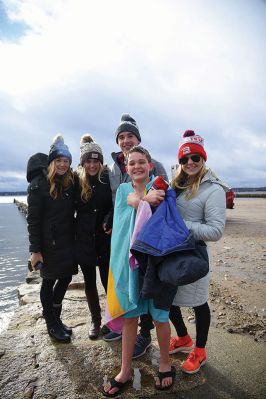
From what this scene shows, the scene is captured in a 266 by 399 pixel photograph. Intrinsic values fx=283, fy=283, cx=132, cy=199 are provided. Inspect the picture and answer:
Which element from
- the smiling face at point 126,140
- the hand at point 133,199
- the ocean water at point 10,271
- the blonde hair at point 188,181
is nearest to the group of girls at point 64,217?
the smiling face at point 126,140

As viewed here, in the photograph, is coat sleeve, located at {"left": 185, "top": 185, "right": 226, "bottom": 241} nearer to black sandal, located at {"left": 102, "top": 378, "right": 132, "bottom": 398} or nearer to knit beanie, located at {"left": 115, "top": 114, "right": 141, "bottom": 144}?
knit beanie, located at {"left": 115, "top": 114, "right": 141, "bottom": 144}

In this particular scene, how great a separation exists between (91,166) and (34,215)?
3.05 ft

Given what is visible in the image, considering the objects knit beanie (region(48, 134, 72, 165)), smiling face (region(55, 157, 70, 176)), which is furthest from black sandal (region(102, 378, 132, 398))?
knit beanie (region(48, 134, 72, 165))

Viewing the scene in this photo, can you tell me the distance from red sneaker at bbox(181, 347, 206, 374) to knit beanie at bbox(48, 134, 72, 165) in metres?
2.72

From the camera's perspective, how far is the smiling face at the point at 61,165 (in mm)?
3596

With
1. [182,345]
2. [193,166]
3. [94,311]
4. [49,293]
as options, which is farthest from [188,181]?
[49,293]

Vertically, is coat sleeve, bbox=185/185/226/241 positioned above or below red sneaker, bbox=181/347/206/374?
above

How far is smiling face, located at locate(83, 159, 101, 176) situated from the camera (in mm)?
3615

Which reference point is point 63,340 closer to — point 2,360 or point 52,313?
point 52,313

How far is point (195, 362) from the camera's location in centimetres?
288

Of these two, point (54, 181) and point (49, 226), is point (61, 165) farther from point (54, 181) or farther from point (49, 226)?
point (49, 226)

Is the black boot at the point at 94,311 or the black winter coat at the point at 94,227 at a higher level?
the black winter coat at the point at 94,227

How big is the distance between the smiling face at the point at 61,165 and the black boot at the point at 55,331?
1.85 m

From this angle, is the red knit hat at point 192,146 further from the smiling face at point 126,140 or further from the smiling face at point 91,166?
the smiling face at point 91,166
